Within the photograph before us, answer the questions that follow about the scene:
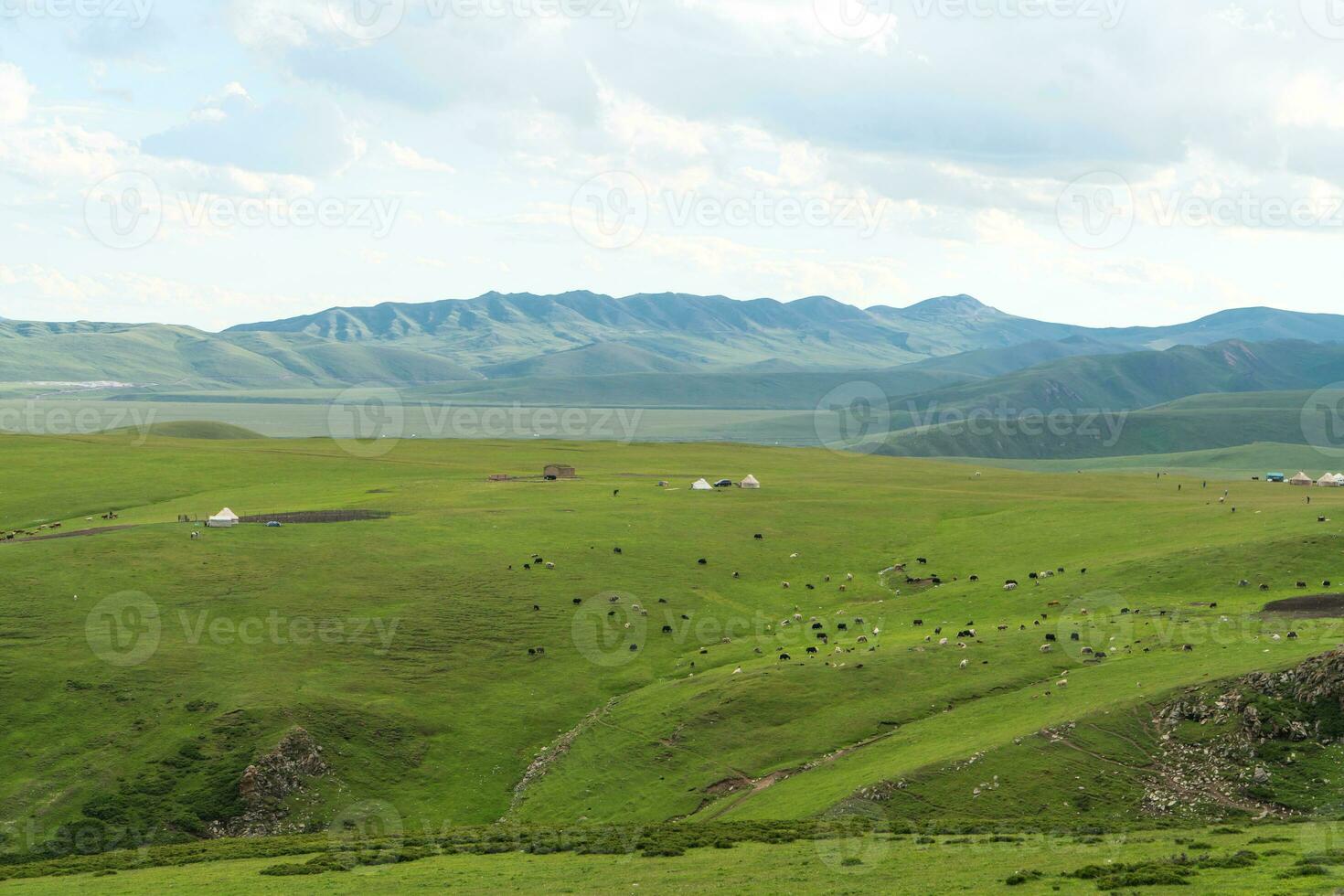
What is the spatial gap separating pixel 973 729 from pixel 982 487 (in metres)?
105

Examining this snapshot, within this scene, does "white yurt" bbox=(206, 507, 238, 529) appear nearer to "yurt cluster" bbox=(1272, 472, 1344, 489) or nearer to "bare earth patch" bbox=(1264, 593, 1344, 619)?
"bare earth patch" bbox=(1264, 593, 1344, 619)

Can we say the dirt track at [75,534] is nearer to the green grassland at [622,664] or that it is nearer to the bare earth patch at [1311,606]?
the green grassland at [622,664]

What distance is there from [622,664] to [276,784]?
27.3 m

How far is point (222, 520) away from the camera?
112688mm

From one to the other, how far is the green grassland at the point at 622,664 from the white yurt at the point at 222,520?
3454 mm

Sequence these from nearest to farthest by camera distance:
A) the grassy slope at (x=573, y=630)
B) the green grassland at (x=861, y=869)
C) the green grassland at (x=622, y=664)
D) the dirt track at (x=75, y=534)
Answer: the green grassland at (x=861, y=869) < the green grassland at (x=622, y=664) < the grassy slope at (x=573, y=630) < the dirt track at (x=75, y=534)

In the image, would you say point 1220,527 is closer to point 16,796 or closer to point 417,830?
point 417,830

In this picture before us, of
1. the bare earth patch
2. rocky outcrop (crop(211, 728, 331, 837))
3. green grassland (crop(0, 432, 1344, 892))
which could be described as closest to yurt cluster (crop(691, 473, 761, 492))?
green grassland (crop(0, 432, 1344, 892))

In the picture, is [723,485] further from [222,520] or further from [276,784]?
[276,784]

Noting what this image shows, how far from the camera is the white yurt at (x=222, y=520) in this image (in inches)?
4363

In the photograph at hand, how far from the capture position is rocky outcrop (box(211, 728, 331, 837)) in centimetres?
6469

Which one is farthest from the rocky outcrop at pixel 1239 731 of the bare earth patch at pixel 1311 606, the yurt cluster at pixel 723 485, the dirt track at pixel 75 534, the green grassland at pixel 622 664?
the dirt track at pixel 75 534

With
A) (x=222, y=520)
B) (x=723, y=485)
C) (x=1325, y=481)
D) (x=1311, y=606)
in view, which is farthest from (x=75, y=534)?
(x=1325, y=481)

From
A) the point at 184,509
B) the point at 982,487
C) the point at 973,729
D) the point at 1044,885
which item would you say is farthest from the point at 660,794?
the point at 982,487
